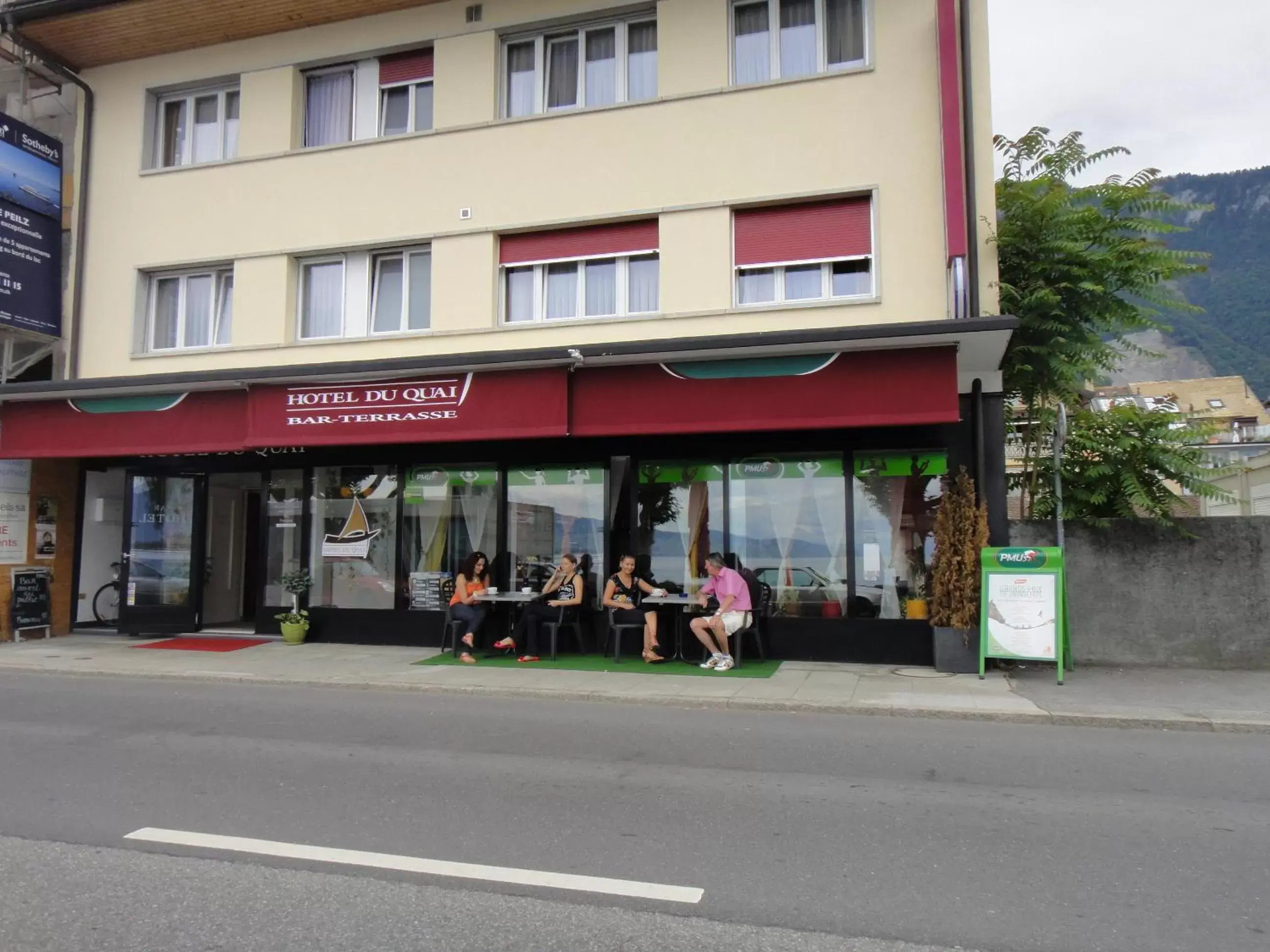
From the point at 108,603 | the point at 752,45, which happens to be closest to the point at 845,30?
the point at 752,45

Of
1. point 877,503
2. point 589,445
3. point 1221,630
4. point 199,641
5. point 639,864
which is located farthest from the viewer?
point 199,641

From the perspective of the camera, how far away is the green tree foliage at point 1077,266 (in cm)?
1125

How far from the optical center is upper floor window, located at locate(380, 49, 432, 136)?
13578mm

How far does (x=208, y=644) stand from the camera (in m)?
13.6

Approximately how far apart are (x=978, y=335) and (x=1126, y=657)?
454cm

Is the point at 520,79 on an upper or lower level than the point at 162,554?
upper

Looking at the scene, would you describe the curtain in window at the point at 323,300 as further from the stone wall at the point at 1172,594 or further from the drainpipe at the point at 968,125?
the stone wall at the point at 1172,594

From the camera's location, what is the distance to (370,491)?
1395 cm

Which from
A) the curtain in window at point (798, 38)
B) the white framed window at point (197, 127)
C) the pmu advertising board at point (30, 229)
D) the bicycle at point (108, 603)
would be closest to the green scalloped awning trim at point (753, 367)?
the curtain in window at point (798, 38)

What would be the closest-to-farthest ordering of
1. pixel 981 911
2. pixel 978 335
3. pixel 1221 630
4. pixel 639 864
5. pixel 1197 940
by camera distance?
pixel 1197 940, pixel 981 911, pixel 639 864, pixel 978 335, pixel 1221 630

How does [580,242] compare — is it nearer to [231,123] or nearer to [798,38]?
[798,38]

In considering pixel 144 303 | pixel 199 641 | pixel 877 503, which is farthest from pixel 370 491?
pixel 877 503

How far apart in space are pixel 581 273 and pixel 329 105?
5.10 meters

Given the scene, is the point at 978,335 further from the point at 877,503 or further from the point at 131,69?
the point at 131,69
